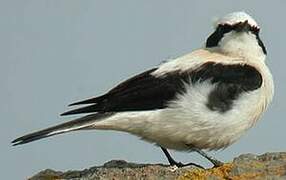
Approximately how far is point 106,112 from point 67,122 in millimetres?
394

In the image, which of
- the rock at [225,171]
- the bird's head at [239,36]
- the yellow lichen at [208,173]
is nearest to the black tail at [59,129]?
the rock at [225,171]

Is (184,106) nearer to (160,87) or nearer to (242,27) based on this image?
(160,87)

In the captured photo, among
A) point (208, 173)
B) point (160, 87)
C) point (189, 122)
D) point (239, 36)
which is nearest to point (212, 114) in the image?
point (189, 122)

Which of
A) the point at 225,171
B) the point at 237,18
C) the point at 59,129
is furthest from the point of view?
the point at 237,18

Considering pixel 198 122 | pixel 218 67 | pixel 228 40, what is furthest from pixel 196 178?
pixel 228 40

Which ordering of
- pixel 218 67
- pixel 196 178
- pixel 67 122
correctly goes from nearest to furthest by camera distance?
1. pixel 196 178
2. pixel 67 122
3. pixel 218 67

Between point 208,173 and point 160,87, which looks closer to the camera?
point 208,173

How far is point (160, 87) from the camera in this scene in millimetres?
7523

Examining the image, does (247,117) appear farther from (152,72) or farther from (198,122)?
(152,72)

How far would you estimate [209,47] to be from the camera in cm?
861

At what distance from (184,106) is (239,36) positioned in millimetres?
1304

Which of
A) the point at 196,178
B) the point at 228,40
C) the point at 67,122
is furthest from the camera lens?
the point at 228,40

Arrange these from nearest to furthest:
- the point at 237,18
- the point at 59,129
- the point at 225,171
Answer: the point at 225,171 < the point at 59,129 < the point at 237,18

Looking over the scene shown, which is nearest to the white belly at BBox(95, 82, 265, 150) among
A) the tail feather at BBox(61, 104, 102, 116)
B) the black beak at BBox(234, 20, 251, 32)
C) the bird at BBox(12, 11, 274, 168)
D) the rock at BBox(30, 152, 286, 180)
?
the bird at BBox(12, 11, 274, 168)
